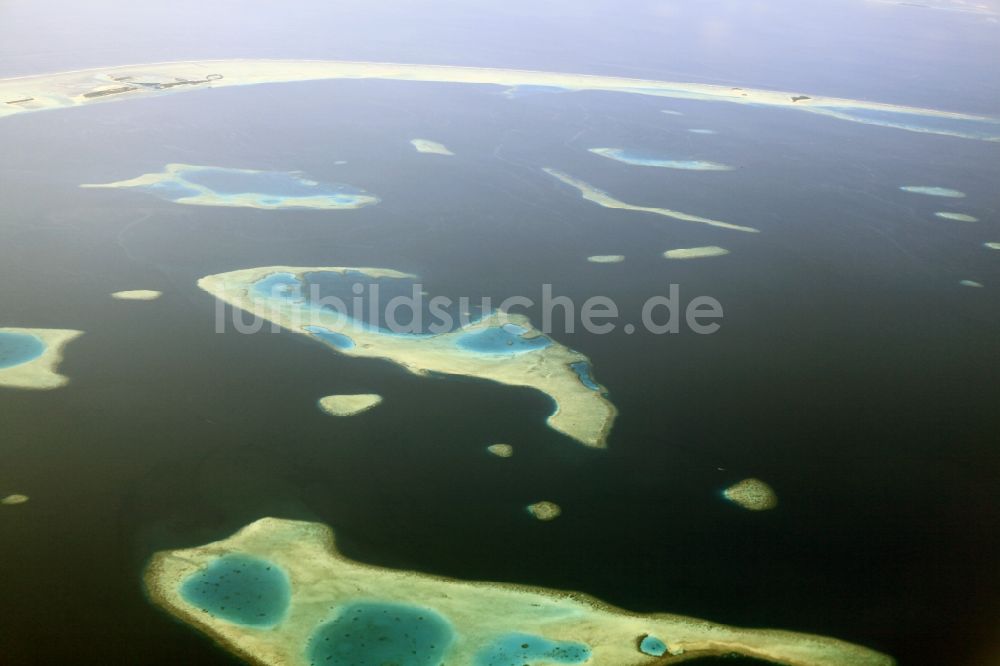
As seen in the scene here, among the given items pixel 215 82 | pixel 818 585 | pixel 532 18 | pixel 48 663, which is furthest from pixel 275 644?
pixel 532 18

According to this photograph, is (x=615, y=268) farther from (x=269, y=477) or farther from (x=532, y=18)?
(x=532, y=18)

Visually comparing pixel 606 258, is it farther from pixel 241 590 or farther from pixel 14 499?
pixel 14 499

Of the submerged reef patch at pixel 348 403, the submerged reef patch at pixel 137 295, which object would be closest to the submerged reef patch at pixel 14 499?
the submerged reef patch at pixel 348 403

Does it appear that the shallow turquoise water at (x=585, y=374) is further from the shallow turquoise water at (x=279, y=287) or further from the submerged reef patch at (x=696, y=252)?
the submerged reef patch at (x=696, y=252)

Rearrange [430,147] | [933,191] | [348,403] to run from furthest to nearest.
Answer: [430,147], [933,191], [348,403]

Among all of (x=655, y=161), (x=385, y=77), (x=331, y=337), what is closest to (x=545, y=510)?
(x=331, y=337)

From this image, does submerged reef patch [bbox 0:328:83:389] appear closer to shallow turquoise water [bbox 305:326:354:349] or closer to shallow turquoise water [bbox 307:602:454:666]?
shallow turquoise water [bbox 305:326:354:349]
